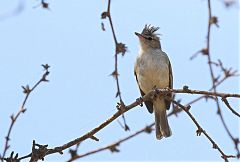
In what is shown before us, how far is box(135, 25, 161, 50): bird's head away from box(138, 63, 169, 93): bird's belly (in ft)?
1.85

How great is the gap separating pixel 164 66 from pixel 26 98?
4180mm

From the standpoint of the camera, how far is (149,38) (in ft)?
24.7

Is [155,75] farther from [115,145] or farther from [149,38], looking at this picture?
[115,145]

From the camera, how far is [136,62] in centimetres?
726

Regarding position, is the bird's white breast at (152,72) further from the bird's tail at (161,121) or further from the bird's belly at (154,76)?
the bird's tail at (161,121)

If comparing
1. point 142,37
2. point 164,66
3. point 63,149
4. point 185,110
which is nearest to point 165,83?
point 164,66

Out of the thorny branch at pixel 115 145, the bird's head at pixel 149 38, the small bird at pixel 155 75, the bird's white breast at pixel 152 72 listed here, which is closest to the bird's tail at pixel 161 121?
the small bird at pixel 155 75

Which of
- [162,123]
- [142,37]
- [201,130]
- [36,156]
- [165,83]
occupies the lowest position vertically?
[36,156]

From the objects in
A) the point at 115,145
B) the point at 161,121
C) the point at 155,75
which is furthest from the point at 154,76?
the point at 115,145

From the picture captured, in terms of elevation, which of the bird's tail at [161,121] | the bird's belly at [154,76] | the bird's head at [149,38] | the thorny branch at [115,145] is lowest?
the thorny branch at [115,145]

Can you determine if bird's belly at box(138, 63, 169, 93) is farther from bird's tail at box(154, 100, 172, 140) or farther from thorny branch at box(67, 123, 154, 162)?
thorny branch at box(67, 123, 154, 162)

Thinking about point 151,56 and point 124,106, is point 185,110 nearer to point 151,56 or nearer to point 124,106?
point 124,106

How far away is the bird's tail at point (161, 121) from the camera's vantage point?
639 centimetres

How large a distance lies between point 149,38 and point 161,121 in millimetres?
1438
